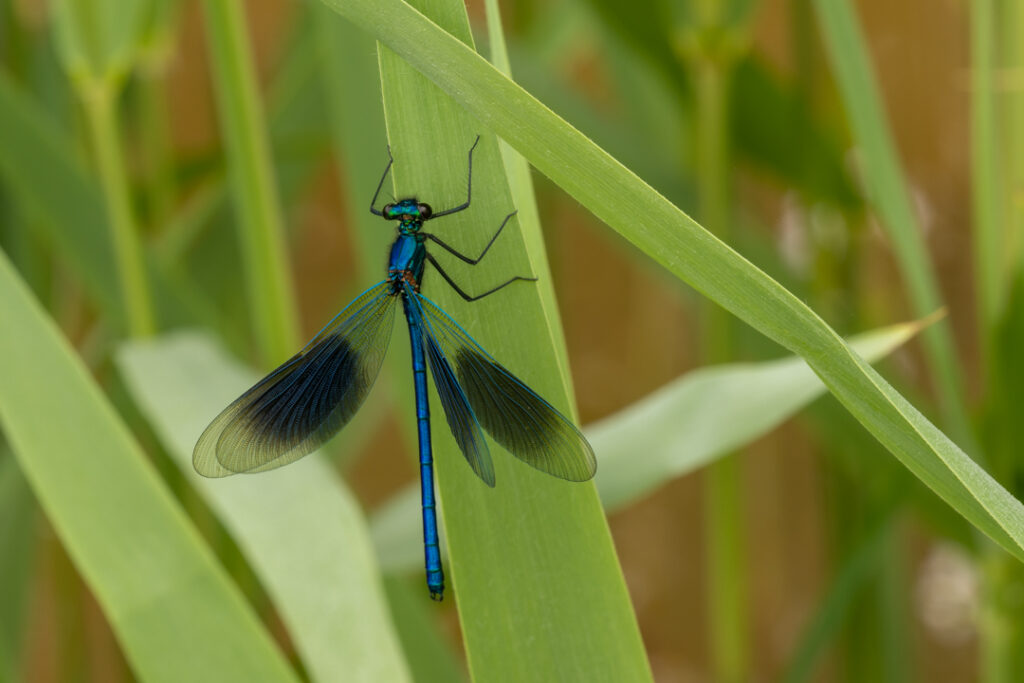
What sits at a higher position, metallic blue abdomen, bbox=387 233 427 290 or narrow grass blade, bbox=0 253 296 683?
metallic blue abdomen, bbox=387 233 427 290

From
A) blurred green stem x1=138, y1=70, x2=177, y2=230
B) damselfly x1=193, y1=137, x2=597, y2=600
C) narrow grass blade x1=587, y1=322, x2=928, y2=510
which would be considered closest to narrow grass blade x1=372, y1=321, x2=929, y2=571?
narrow grass blade x1=587, y1=322, x2=928, y2=510

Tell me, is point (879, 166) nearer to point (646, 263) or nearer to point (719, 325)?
point (719, 325)

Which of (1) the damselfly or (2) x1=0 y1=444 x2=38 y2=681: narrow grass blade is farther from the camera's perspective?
(2) x1=0 y1=444 x2=38 y2=681: narrow grass blade

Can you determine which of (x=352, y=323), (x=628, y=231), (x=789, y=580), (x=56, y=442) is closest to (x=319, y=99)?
(x=352, y=323)

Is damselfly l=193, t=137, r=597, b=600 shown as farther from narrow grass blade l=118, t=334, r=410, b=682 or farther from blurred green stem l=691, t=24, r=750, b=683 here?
blurred green stem l=691, t=24, r=750, b=683

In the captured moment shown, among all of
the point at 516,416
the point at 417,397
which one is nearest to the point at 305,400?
the point at 417,397

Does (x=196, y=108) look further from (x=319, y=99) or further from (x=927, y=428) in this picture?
(x=927, y=428)
